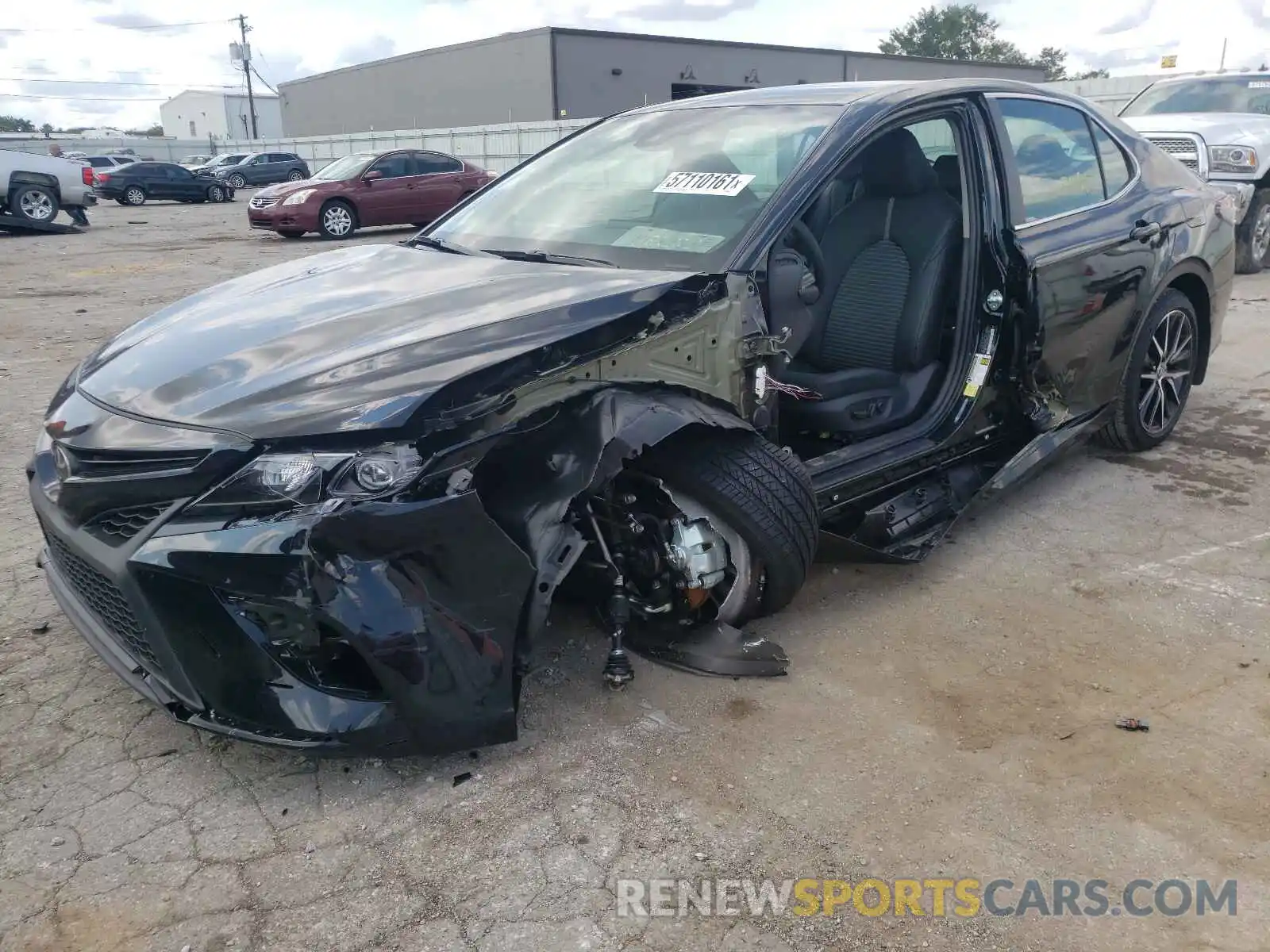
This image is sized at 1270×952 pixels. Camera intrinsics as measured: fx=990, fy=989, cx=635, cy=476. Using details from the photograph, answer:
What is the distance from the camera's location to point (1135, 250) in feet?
13.1

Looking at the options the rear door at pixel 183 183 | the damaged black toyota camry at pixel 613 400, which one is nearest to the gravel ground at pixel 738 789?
the damaged black toyota camry at pixel 613 400

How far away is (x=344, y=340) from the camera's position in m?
2.48

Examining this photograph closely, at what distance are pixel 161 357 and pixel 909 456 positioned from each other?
92.3 inches

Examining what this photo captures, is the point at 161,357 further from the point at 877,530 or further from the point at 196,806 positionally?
the point at 877,530

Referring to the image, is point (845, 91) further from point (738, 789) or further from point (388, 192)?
point (388, 192)

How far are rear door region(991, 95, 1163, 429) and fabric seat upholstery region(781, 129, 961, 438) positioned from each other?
0.28 m

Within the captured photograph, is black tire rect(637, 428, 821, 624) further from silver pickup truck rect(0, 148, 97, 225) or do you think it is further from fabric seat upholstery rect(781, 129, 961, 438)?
silver pickup truck rect(0, 148, 97, 225)

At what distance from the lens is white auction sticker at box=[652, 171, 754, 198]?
3174 millimetres

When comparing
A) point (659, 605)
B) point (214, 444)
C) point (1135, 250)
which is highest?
point (1135, 250)

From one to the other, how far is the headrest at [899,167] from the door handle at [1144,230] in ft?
3.06

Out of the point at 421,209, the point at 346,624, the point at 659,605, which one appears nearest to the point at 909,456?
the point at 659,605

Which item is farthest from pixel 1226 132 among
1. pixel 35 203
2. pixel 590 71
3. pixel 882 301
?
pixel 590 71

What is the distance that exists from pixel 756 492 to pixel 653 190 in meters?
1.23
